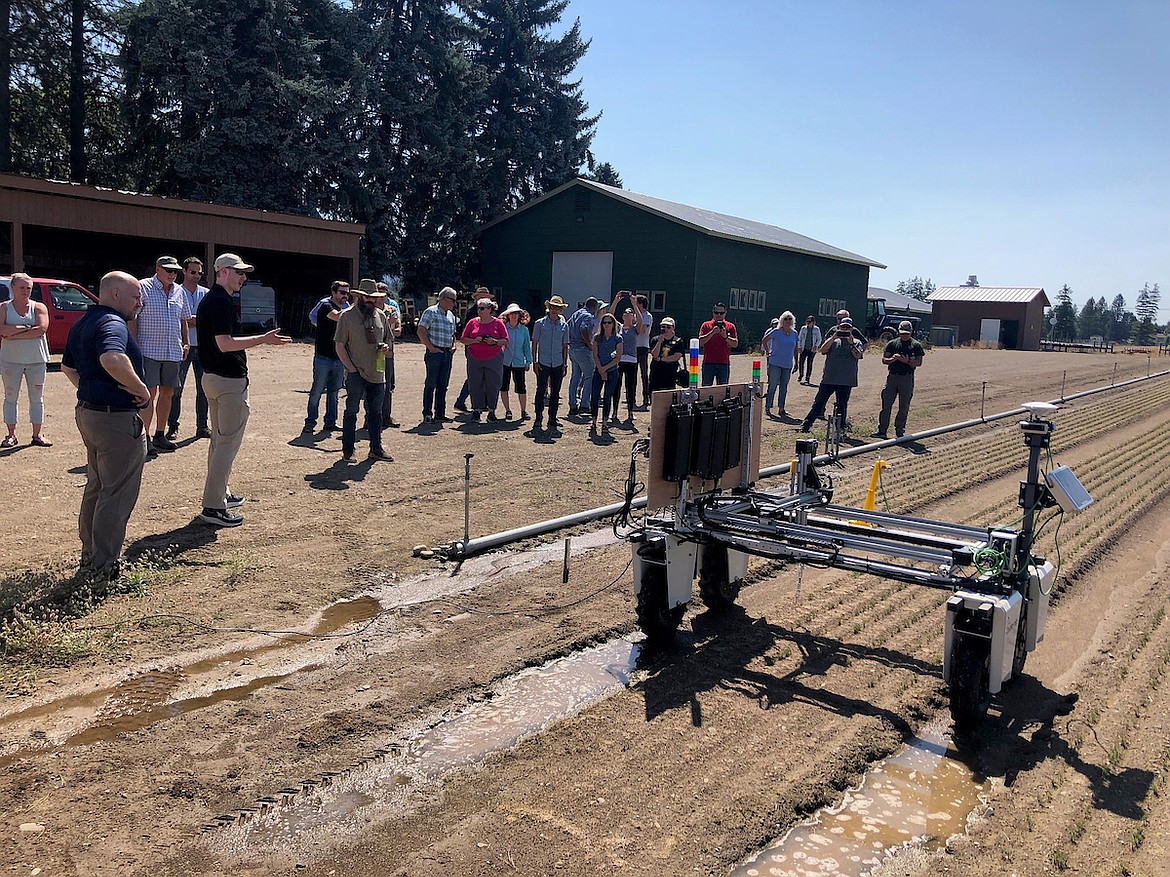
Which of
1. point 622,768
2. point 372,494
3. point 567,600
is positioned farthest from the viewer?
point 372,494

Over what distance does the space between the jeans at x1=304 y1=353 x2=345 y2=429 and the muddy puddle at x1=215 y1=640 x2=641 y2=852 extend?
23.1 ft

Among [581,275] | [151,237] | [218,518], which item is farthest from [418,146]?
[218,518]

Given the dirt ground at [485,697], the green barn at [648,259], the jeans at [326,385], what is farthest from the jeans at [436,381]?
the green barn at [648,259]

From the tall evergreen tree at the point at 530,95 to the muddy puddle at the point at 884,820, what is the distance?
139 ft

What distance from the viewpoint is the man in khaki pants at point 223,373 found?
23.3 ft

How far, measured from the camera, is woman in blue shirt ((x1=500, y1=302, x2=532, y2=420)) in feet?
44.9

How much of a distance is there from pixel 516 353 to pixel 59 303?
10.3 meters

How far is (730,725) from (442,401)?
9.56m

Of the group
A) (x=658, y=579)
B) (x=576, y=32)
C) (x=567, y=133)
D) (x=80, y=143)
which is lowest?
(x=658, y=579)

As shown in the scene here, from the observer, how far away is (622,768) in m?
4.13

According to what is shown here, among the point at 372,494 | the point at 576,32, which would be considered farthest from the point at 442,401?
the point at 576,32

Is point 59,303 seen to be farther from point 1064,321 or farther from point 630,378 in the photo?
point 1064,321

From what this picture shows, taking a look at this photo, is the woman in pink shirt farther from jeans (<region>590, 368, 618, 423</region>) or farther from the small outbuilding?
the small outbuilding

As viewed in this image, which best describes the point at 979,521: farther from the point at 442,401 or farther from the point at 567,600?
the point at 442,401
